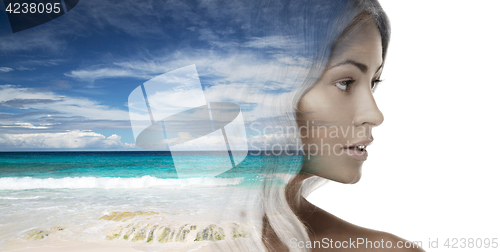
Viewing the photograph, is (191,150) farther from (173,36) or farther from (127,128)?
(173,36)

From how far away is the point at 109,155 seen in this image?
0.72 metres

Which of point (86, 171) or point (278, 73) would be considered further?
point (86, 171)

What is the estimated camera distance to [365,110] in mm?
521

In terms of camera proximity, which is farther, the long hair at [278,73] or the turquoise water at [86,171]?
the turquoise water at [86,171]

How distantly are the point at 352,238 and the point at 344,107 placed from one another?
1.14 feet

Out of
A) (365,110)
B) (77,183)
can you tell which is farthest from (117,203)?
(365,110)

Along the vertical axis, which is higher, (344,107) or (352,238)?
(344,107)

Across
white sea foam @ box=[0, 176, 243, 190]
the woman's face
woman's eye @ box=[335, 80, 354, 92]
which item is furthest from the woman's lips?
white sea foam @ box=[0, 176, 243, 190]

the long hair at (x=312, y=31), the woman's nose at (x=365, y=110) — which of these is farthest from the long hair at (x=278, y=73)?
the woman's nose at (x=365, y=110)

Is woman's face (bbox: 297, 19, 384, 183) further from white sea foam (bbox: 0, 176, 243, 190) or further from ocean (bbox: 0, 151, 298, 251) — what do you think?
white sea foam (bbox: 0, 176, 243, 190)

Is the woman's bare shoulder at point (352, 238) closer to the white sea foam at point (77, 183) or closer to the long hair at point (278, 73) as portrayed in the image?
the long hair at point (278, 73)

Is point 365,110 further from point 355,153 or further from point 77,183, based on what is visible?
point 77,183

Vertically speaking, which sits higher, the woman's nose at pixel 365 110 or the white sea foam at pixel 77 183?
the woman's nose at pixel 365 110

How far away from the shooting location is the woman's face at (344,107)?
1.66ft
